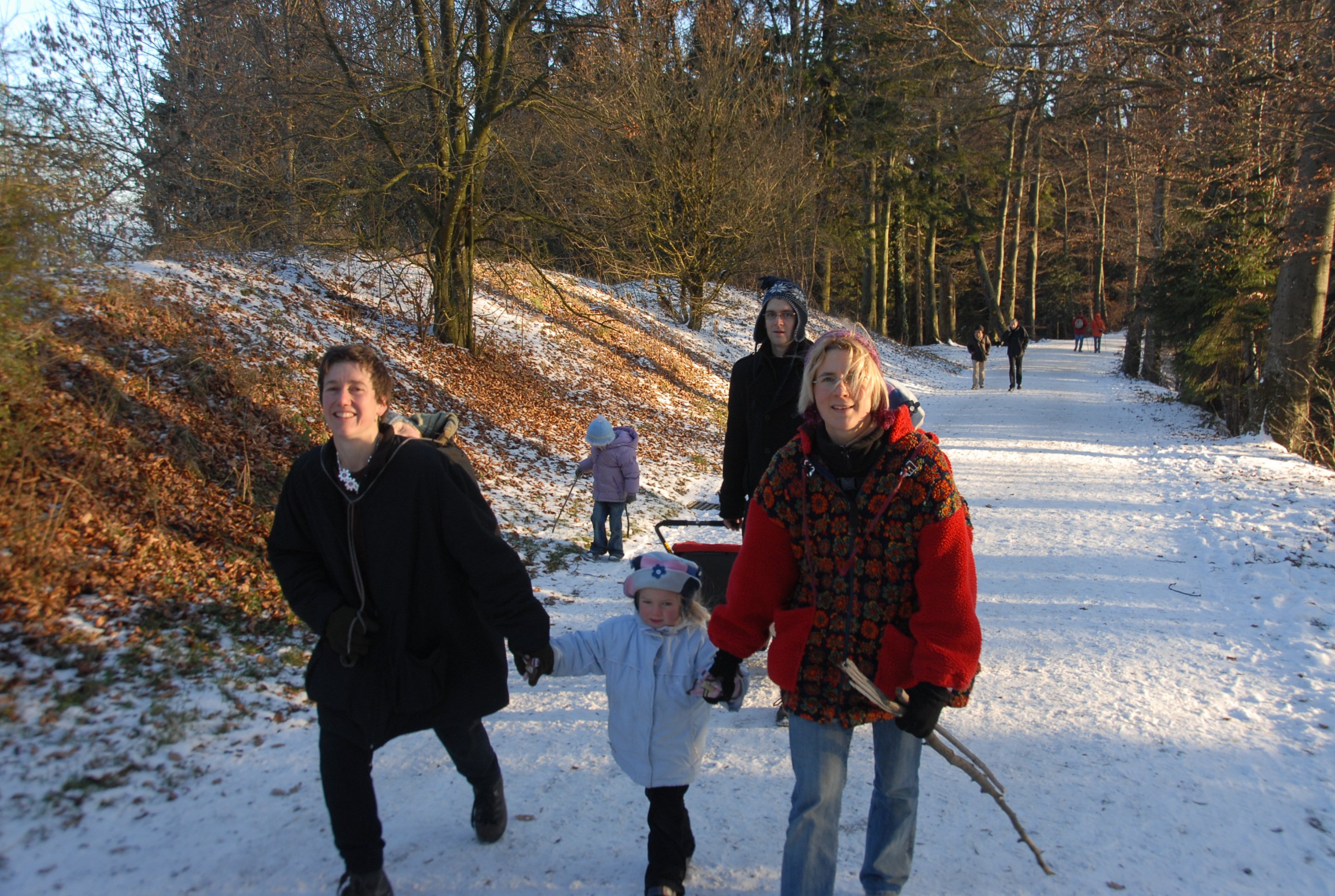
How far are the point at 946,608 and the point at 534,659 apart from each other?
57.1 inches

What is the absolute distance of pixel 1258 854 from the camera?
11.2 feet

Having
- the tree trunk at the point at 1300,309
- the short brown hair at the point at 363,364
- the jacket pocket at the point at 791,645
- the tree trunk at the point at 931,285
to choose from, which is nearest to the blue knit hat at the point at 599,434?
the short brown hair at the point at 363,364

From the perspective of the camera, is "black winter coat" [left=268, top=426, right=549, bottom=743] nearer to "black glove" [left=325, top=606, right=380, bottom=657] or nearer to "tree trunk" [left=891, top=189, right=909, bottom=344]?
"black glove" [left=325, top=606, right=380, bottom=657]

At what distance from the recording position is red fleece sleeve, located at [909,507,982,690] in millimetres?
2426

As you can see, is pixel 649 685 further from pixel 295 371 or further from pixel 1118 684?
pixel 295 371

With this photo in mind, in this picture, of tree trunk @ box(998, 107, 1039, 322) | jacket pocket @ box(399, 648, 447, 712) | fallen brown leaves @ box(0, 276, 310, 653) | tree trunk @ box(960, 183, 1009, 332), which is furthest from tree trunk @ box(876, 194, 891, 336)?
jacket pocket @ box(399, 648, 447, 712)

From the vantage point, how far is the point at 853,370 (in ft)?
8.47

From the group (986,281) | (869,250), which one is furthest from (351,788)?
(986,281)

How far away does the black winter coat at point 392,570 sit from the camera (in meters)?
2.91

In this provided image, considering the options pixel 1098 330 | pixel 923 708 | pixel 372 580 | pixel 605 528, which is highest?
pixel 1098 330

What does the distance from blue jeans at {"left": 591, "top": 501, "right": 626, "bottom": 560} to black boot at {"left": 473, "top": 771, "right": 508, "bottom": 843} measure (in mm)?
4698

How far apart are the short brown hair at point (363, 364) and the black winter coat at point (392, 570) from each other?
0.17 meters

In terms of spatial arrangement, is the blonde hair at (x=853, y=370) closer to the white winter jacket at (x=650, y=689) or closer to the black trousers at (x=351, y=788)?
the white winter jacket at (x=650, y=689)

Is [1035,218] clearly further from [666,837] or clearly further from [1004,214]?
[666,837]
